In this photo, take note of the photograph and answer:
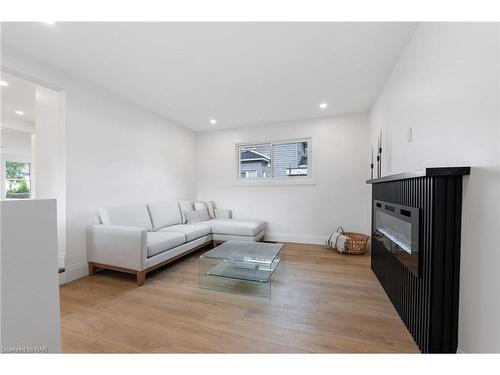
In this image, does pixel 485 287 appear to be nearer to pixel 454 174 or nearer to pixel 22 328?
pixel 454 174

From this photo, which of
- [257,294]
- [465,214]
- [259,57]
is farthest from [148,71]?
[465,214]

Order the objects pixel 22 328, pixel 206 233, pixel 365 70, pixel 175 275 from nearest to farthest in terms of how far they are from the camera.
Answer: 1. pixel 22 328
2. pixel 365 70
3. pixel 175 275
4. pixel 206 233

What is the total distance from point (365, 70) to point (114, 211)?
11.6 feet

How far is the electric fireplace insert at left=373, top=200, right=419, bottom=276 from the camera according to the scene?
136cm

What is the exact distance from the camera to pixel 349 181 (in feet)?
12.2

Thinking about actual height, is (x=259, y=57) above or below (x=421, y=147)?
above

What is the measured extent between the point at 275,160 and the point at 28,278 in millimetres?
3873

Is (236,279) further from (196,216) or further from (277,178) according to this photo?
(277,178)

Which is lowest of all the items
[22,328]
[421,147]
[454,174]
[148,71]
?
[22,328]

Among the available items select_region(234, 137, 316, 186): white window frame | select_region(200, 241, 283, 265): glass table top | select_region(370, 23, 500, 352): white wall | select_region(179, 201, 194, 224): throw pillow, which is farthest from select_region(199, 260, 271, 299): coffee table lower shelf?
select_region(234, 137, 316, 186): white window frame

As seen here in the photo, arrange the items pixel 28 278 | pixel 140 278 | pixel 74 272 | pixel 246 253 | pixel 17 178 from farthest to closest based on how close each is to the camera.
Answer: pixel 17 178, pixel 246 253, pixel 74 272, pixel 140 278, pixel 28 278

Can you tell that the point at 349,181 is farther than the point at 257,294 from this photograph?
Yes

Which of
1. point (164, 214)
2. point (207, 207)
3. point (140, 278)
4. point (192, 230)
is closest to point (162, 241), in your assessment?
point (140, 278)

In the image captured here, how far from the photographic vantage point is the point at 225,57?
2074 millimetres
